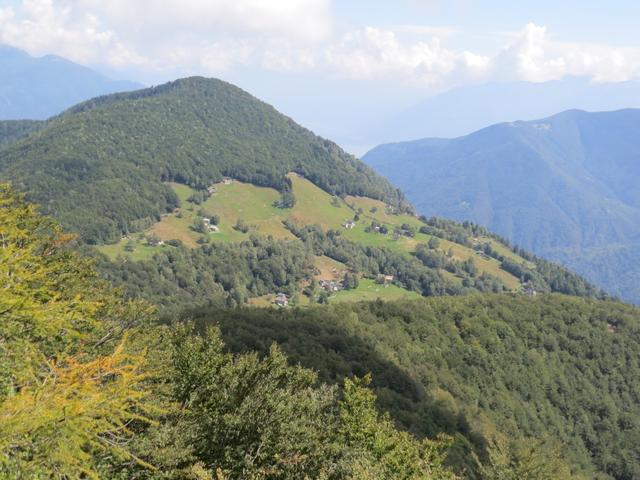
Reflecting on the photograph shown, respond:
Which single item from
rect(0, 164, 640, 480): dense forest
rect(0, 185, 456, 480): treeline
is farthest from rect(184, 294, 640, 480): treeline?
rect(0, 185, 456, 480): treeline

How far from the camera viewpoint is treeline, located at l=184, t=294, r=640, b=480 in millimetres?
83688

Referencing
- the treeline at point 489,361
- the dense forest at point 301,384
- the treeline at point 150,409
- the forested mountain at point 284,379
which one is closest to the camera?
the treeline at point 150,409

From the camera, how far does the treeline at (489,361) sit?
8369cm

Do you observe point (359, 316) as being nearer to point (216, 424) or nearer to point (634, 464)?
point (634, 464)

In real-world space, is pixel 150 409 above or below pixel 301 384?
above

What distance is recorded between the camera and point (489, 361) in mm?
123250

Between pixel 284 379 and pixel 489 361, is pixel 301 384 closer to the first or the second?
pixel 284 379

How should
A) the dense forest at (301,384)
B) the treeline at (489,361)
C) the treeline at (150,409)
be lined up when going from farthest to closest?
the treeline at (489,361) → the dense forest at (301,384) → the treeline at (150,409)

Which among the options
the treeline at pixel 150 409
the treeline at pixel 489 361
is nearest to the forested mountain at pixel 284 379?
the treeline at pixel 150 409

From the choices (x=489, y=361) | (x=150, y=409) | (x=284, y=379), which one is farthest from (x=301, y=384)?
(x=489, y=361)

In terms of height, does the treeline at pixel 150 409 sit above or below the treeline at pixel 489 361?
above

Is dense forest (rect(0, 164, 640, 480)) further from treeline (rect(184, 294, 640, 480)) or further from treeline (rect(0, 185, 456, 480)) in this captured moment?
treeline (rect(184, 294, 640, 480))

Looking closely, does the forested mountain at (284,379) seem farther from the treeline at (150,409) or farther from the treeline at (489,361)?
the treeline at (489,361)

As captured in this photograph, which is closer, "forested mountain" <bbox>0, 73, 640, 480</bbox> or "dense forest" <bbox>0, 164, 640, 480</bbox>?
"dense forest" <bbox>0, 164, 640, 480</bbox>
